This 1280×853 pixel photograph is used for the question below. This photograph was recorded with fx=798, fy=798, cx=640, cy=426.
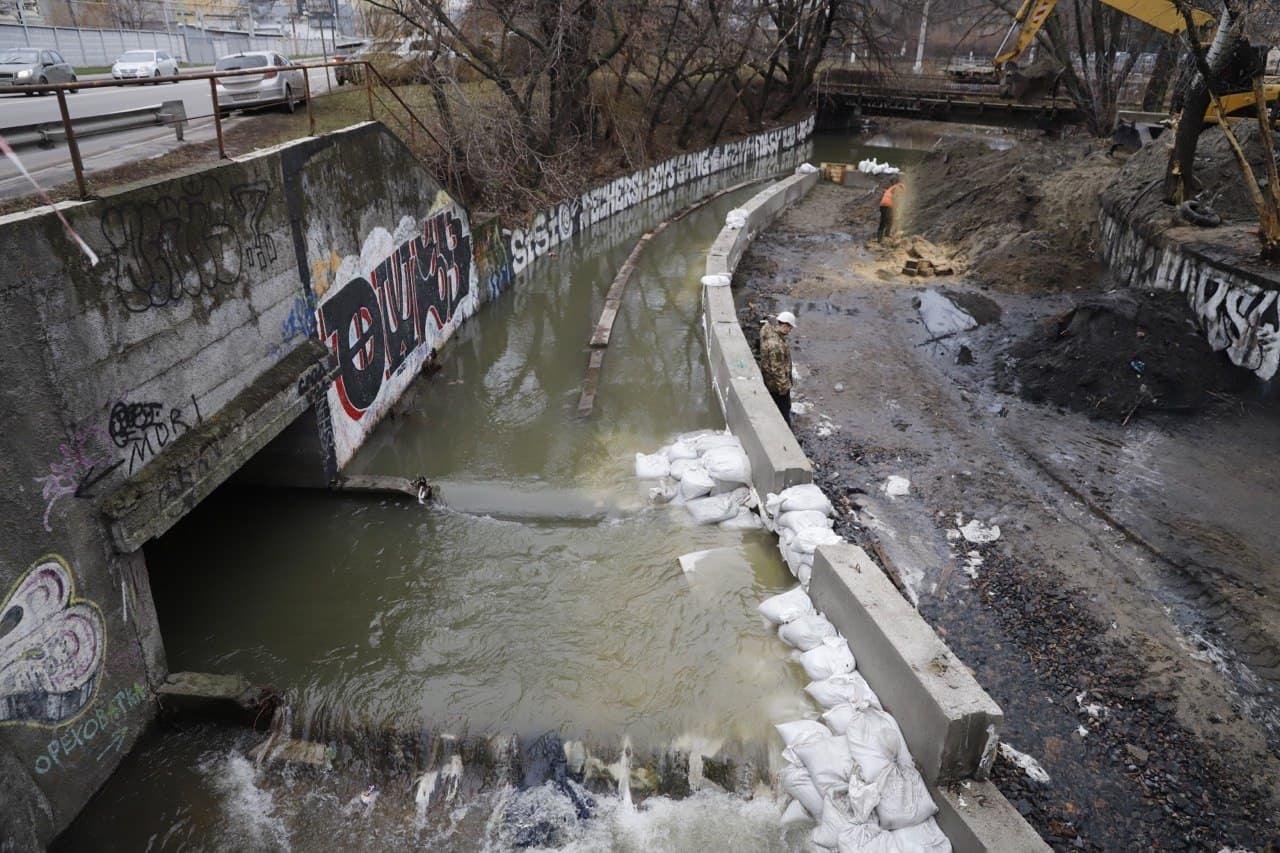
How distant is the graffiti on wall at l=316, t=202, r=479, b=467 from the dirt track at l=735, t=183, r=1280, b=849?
5.57 m

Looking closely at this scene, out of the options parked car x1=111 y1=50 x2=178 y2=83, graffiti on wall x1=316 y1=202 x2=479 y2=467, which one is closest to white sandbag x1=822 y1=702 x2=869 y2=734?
graffiti on wall x1=316 y1=202 x2=479 y2=467

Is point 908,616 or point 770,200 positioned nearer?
point 908,616

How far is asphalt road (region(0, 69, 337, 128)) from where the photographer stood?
39.0 ft

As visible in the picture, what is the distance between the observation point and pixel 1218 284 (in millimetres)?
11336

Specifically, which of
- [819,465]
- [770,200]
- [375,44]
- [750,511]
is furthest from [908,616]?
[375,44]

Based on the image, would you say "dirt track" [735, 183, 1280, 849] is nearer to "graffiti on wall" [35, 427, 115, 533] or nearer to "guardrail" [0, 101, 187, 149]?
"graffiti on wall" [35, 427, 115, 533]

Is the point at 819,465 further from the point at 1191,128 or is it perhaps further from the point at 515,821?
the point at 1191,128

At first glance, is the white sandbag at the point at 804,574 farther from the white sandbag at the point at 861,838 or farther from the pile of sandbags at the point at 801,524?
the white sandbag at the point at 861,838

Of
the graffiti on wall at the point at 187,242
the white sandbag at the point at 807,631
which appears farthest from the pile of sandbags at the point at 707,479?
the graffiti on wall at the point at 187,242

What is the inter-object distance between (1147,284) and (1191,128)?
2705 millimetres

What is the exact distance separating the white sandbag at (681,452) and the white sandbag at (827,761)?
431cm

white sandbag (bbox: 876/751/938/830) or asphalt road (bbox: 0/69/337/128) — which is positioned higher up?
asphalt road (bbox: 0/69/337/128)

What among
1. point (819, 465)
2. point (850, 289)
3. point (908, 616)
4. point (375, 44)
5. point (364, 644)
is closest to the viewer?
point (908, 616)

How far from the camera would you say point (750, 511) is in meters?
8.56
